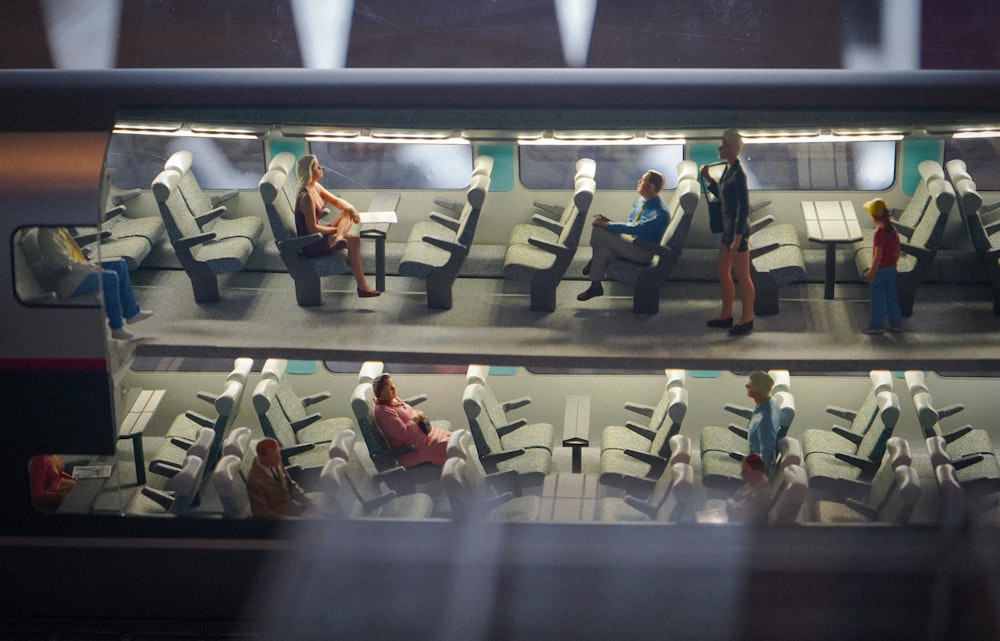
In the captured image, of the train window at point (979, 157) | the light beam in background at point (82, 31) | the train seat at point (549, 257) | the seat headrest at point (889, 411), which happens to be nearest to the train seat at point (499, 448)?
the train seat at point (549, 257)

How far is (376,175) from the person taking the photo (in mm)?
9398

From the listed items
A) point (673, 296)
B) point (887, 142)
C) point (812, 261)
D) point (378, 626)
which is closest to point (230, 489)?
point (378, 626)

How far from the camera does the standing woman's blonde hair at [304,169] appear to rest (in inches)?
Result: 325

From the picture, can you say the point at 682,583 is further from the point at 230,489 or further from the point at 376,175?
the point at 376,175

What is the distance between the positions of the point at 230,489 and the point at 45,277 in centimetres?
158

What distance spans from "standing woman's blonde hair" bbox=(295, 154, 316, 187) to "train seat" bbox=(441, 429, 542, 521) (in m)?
1.82

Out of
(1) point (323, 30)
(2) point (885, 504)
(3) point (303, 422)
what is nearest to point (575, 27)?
(1) point (323, 30)

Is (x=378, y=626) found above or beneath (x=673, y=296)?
beneath

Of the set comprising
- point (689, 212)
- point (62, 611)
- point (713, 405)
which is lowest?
point (62, 611)

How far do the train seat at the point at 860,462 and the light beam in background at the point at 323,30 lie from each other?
7.29 metres

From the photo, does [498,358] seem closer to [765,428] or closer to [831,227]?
[765,428]

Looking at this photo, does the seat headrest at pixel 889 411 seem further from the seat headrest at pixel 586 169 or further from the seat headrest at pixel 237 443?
the seat headrest at pixel 237 443

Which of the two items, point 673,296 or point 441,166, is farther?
point 441,166

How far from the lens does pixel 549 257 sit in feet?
27.5
